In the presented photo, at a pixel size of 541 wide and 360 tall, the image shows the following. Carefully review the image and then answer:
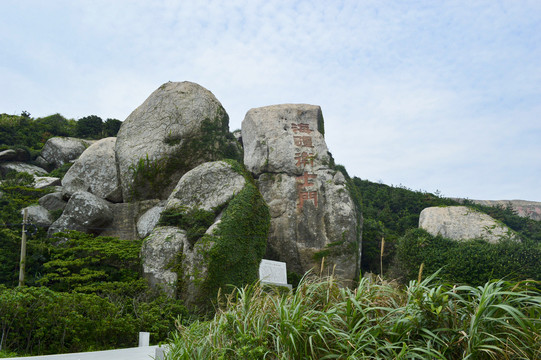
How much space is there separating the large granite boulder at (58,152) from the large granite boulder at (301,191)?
12207 mm

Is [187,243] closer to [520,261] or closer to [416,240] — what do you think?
[416,240]

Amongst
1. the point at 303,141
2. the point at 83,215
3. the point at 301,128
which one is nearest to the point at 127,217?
the point at 83,215

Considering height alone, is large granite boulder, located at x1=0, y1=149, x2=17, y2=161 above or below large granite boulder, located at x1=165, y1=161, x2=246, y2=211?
above

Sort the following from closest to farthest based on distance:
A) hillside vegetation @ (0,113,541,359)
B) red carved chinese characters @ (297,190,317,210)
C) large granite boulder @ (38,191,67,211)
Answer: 1. hillside vegetation @ (0,113,541,359)
2. large granite boulder @ (38,191,67,211)
3. red carved chinese characters @ (297,190,317,210)

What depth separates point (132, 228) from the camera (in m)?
15.5

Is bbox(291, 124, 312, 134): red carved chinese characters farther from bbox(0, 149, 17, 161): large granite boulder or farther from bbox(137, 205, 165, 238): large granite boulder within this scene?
bbox(0, 149, 17, 161): large granite boulder

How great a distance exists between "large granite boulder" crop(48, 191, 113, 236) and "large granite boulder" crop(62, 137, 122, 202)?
1406mm

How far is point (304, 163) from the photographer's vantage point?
1675 cm

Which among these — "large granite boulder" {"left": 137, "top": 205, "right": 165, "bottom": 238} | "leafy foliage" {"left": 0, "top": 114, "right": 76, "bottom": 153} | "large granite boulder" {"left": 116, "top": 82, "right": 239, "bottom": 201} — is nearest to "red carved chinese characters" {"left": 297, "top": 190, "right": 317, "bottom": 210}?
"large granite boulder" {"left": 116, "top": 82, "right": 239, "bottom": 201}

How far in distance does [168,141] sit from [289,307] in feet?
41.2

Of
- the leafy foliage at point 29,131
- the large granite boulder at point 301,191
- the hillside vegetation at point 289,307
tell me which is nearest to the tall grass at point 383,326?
the hillside vegetation at point 289,307

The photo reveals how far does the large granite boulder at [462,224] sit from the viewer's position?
16.5m

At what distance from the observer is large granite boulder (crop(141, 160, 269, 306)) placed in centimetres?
1103

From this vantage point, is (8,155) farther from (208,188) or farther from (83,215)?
(208,188)
